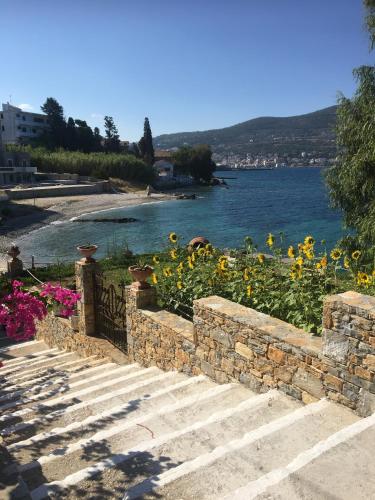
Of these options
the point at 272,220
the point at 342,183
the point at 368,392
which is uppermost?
the point at 342,183

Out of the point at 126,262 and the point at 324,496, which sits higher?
the point at 324,496

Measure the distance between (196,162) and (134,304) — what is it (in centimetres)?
9402

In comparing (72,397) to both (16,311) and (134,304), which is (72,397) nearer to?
(16,311)

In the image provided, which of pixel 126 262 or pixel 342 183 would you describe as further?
pixel 126 262

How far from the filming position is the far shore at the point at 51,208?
135 feet

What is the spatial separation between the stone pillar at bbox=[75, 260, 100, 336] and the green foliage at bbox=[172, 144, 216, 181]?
298ft

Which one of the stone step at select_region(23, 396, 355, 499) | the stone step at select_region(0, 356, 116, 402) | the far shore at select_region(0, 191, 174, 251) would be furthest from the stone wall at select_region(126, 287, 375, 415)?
the far shore at select_region(0, 191, 174, 251)

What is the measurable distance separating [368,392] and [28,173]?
7101cm

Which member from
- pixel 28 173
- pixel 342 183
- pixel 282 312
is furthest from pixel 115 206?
pixel 282 312

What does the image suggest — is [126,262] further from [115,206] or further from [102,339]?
[115,206]

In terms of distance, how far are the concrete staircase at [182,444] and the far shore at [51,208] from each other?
3026 centimetres

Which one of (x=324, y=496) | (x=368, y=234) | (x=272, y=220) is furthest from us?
(x=272, y=220)

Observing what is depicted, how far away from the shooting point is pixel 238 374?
193 inches

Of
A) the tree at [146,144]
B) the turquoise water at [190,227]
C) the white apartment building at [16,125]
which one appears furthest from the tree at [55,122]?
the turquoise water at [190,227]
